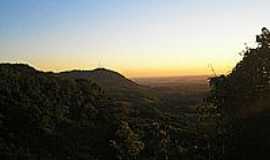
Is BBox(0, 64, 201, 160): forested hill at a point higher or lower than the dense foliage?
lower

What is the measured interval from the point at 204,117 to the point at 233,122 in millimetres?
4766

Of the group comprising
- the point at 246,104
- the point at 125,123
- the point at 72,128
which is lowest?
the point at 72,128

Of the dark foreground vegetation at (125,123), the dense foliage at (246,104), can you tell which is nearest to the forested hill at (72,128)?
the dark foreground vegetation at (125,123)

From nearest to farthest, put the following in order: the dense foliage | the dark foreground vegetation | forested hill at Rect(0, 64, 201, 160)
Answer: the dense foliage
the dark foreground vegetation
forested hill at Rect(0, 64, 201, 160)

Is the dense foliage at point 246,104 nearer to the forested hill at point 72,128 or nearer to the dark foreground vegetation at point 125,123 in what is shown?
the dark foreground vegetation at point 125,123

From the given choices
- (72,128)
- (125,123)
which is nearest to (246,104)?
(125,123)

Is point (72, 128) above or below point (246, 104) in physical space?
below

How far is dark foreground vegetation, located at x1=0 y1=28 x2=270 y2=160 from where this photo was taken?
68.5ft

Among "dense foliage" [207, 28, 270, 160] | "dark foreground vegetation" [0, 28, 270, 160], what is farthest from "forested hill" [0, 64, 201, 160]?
"dense foliage" [207, 28, 270, 160]

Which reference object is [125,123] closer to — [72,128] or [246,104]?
[72,128]

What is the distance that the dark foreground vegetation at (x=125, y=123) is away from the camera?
68.5 feet

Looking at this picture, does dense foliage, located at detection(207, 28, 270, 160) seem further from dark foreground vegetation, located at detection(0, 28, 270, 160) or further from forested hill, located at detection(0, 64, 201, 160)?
forested hill, located at detection(0, 64, 201, 160)

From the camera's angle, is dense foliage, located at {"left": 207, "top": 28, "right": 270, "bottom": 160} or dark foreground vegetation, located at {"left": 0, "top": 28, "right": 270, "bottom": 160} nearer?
dense foliage, located at {"left": 207, "top": 28, "right": 270, "bottom": 160}

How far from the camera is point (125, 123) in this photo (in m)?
87.0
